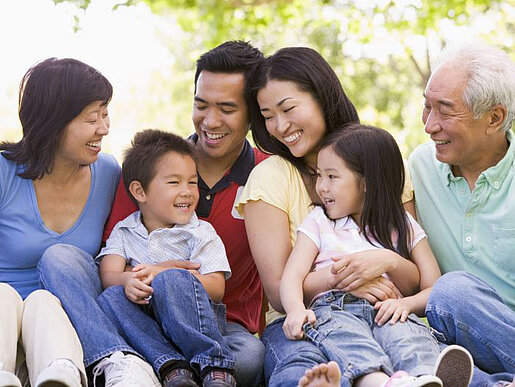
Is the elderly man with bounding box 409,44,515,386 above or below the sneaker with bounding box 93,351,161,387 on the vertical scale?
above

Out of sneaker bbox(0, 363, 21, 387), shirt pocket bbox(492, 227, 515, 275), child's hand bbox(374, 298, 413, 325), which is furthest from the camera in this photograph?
shirt pocket bbox(492, 227, 515, 275)

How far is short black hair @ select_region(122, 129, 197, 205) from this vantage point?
3523 mm

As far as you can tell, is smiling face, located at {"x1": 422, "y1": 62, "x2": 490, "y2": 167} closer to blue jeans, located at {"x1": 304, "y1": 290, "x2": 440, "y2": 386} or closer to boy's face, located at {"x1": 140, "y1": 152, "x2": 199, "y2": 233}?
blue jeans, located at {"x1": 304, "y1": 290, "x2": 440, "y2": 386}

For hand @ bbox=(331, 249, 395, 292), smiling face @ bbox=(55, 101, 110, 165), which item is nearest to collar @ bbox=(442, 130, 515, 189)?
hand @ bbox=(331, 249, 395, 292)

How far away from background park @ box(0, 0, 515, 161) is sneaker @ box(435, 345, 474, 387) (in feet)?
5.57

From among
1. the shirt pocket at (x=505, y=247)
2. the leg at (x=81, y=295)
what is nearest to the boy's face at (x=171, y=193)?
the leg at (x=81, y=295)

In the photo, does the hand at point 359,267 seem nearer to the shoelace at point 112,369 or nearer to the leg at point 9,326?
the shoelace at point 112,369

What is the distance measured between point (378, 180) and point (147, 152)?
1.03 metres

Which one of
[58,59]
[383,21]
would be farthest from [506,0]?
[58,59]

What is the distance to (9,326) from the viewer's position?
2.84m

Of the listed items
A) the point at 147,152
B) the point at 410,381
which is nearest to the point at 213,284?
the point at 147,152

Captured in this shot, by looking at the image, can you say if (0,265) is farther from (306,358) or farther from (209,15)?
(209,15)

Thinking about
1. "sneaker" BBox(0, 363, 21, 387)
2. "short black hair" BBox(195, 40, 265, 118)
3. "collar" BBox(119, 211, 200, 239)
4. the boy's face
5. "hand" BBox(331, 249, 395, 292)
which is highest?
"short black hair" BBox(195, 40, 265, 118)

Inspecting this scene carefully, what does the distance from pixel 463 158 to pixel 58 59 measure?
6.10 ft
